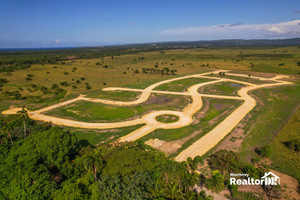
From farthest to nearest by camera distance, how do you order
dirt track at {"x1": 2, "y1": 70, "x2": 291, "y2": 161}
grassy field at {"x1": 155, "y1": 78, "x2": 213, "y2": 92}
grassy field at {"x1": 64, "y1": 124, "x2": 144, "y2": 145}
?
grassy field at {"x1": 155, "y1": 78, "x2": 213, "y2": 92} → grassy field at {"x1": 64, "y1": 124, "x2": 144, "y2": 145} → dirt track at {"x1": 2, "y1": 70, "x2": 291, "y2": 161}

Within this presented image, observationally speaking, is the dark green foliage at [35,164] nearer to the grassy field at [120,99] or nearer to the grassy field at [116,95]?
the grassy field at [120,99]

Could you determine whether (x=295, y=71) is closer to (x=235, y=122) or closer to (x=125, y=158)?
(x=235, y=122)

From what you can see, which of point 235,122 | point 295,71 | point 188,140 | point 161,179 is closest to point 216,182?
point 161,179

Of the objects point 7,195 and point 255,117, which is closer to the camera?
point 7,195

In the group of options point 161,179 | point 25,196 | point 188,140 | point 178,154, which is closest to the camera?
point 25,196

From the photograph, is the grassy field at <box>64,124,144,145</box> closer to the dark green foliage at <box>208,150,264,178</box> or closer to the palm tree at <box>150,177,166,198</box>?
the palm tree at <box>150,177,166,198</box>

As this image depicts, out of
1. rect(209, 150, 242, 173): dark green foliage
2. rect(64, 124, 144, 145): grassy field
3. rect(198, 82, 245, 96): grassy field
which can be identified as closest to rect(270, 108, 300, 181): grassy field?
rect(209, 150, 242, 173): dark green foliage

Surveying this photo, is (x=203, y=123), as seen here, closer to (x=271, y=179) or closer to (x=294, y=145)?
(x=294, y=145)

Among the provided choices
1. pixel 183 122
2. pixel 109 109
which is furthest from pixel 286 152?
pixel 109 109

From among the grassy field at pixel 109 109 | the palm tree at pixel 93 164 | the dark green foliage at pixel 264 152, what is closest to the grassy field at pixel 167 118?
the grassy field at pixel 109 109
